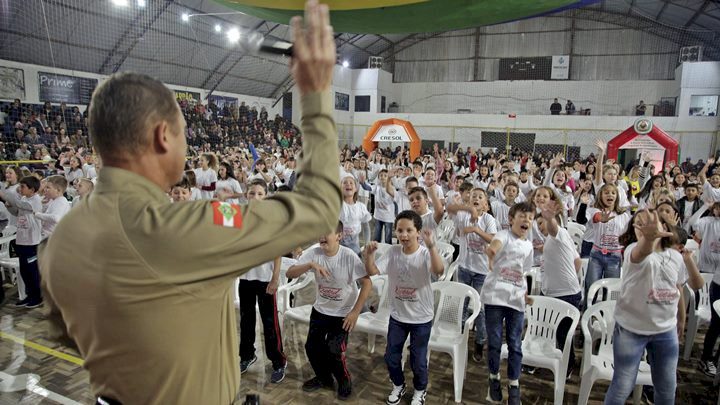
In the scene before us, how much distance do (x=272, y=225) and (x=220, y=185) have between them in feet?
26.0

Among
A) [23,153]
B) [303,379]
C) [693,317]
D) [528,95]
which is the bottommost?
[303,379]

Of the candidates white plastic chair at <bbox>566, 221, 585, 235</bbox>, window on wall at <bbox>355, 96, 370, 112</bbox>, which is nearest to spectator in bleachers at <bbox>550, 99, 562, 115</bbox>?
window on wall at <bbox>355, 96, 370, 112</bbox>

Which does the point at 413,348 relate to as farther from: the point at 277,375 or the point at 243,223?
the point at 243,223

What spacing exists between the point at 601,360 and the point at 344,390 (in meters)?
2.17

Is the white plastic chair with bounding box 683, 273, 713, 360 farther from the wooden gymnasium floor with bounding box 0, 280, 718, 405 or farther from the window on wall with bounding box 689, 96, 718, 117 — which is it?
the window on wall with bounding box 689, 96, 718, 117

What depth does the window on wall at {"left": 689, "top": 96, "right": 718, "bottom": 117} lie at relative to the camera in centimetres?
2052

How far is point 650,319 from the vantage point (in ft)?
9.75

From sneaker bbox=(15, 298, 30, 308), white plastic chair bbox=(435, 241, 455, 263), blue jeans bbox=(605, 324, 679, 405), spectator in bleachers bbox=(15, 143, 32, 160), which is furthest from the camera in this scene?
spectator in bleachers bbox=(15, 143, 32, 160)

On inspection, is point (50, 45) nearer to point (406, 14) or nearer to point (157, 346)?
point (406, 14)

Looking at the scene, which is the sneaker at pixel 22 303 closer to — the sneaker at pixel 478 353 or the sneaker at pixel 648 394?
the sneaker at pixel 478 353

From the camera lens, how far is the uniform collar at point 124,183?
36.9 inches

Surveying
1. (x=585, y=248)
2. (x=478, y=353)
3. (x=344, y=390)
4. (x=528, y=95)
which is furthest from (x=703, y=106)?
(x=344, y=390)

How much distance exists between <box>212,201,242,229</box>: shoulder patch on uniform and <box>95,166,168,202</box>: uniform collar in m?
0.16

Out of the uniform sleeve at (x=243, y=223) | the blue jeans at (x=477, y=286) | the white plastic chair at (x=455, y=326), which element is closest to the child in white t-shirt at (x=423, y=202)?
the blue jeans at (x=477, y=286)
